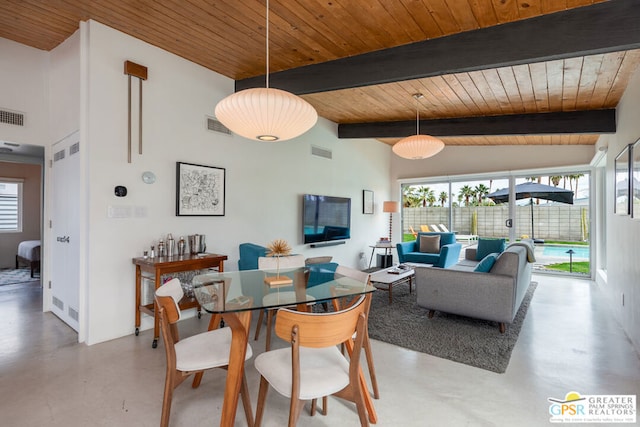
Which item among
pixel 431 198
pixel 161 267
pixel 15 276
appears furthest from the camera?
pixel 431 198

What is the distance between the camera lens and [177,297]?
196 cm

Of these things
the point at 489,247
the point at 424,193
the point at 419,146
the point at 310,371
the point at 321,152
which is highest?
the point at 321,152

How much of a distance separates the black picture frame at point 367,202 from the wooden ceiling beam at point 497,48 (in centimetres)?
371

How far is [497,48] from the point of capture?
264cm

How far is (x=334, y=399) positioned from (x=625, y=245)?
3354mm

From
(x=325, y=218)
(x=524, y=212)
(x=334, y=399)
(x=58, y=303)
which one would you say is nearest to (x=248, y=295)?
(x=334, y=399)

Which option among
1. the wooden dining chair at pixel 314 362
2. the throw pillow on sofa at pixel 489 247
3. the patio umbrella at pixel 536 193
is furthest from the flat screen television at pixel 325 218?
the wooden dining chair at pixel 314 362

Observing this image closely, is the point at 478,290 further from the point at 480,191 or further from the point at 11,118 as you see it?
the point at 11,118

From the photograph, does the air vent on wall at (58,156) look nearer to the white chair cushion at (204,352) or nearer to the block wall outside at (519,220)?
the white chair cushion at (204,352)

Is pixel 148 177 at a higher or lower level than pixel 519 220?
higher

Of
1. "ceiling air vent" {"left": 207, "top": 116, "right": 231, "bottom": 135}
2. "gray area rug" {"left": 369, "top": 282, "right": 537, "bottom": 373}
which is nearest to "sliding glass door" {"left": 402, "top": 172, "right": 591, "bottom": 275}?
"gray area rug" {"left": 369, "top": 282, "right": 537, "bottom": 373}

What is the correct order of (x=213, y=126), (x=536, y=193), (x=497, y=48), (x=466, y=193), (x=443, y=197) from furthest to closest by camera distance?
(x=443, y=197), (x=466, y=193), (x=536, y=193), (x=213, y=126), (x=497, y=48)

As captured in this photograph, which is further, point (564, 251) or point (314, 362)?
point (564, 251)

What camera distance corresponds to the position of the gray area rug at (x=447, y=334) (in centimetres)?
275
